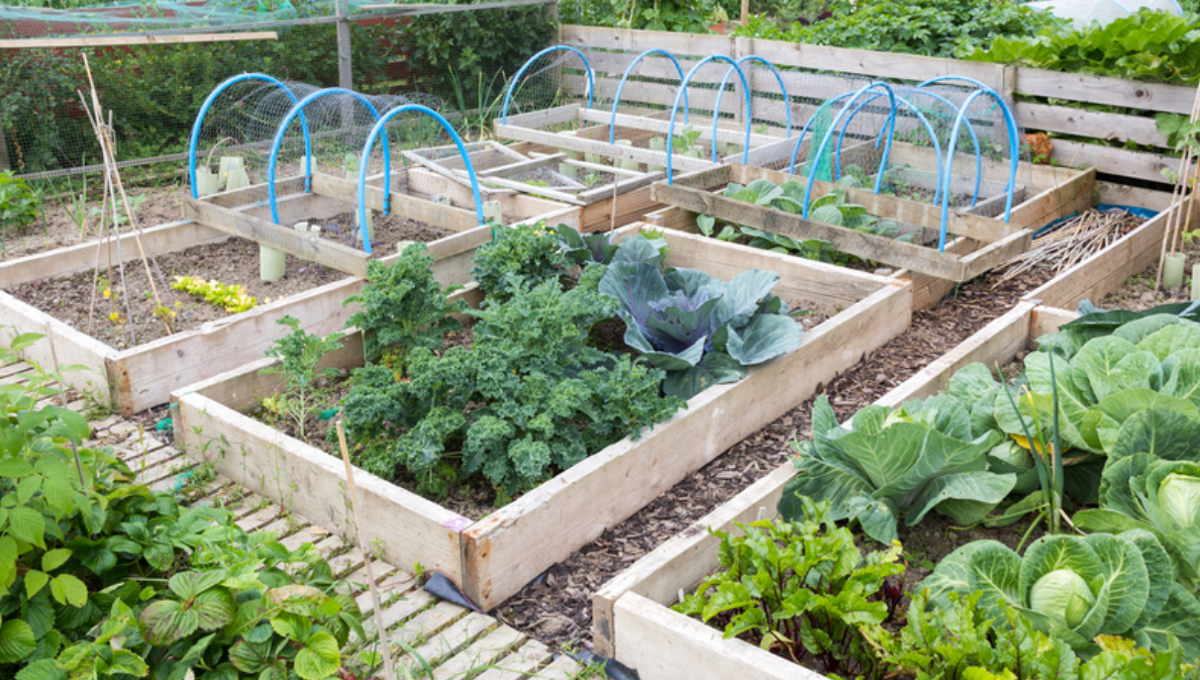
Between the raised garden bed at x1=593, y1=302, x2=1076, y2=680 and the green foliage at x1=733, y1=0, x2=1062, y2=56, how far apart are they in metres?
5.85

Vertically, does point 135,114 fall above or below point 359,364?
above

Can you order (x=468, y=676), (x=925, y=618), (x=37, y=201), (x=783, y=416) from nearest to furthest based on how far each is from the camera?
(x=925, y=618) < (x=468, y=676) < (x=783, y=416) < (x=37, y=201)

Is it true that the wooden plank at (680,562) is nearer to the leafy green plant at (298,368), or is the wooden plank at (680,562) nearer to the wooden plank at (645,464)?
the wooden plank at (645,464)

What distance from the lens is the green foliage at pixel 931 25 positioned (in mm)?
7516

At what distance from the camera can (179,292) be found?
15.0 feet

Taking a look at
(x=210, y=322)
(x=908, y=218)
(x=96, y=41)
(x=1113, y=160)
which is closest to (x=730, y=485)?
(x=210, y=322)

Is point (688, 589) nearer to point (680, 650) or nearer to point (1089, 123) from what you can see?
A: point (680, 650)

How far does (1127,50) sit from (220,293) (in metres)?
5.36

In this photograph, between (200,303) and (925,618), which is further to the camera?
(200,303)

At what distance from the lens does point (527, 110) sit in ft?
28.0

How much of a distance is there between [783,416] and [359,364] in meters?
1.71

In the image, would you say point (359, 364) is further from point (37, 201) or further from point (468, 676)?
point (37, 201)

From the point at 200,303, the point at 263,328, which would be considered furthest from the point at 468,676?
the point at 200,303

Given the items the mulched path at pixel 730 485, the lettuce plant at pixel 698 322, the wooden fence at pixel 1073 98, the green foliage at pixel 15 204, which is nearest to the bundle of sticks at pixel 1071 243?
the mulched path at pixel 730 485
